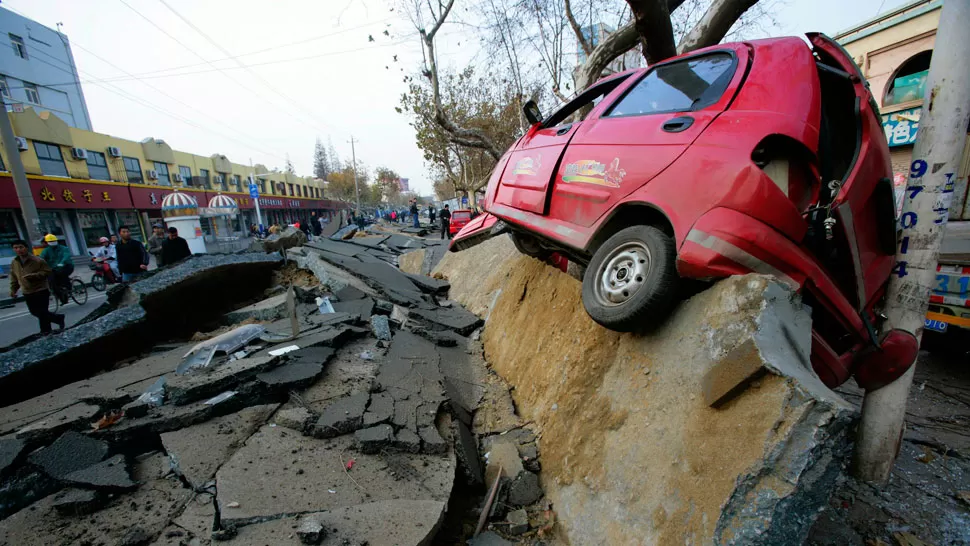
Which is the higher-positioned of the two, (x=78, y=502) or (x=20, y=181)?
(x=20, y=181)

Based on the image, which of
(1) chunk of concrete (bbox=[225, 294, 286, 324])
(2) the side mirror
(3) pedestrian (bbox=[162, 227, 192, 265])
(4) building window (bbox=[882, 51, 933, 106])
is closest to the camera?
(2) the side mirror

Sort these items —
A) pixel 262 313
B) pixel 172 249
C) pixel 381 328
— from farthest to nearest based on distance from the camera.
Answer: pixel 172 249
pixel 262 313
pixel 381 328

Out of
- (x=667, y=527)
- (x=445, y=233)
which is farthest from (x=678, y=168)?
(x=445, y=233)

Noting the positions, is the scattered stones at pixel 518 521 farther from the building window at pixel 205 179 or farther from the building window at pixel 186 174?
the building window at pixel 205 179

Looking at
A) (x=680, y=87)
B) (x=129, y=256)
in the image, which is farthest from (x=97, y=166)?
(x=680, y=87)

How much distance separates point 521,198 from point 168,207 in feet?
60.9

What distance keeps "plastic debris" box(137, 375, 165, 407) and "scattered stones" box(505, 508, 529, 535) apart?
9.20 feet

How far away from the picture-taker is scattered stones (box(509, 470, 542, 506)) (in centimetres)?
250

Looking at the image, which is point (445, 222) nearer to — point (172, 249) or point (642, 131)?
point (172, 249)

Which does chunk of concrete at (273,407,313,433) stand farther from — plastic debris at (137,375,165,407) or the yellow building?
the yellow building

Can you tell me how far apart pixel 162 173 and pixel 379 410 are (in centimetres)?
3339

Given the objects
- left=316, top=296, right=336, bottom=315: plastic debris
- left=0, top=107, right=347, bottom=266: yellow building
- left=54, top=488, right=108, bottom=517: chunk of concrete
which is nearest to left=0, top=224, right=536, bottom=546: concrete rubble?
left=54, top=488, right=108, bottom=517: chunk of concrete

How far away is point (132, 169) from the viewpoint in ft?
78.9

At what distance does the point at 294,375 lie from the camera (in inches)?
129
